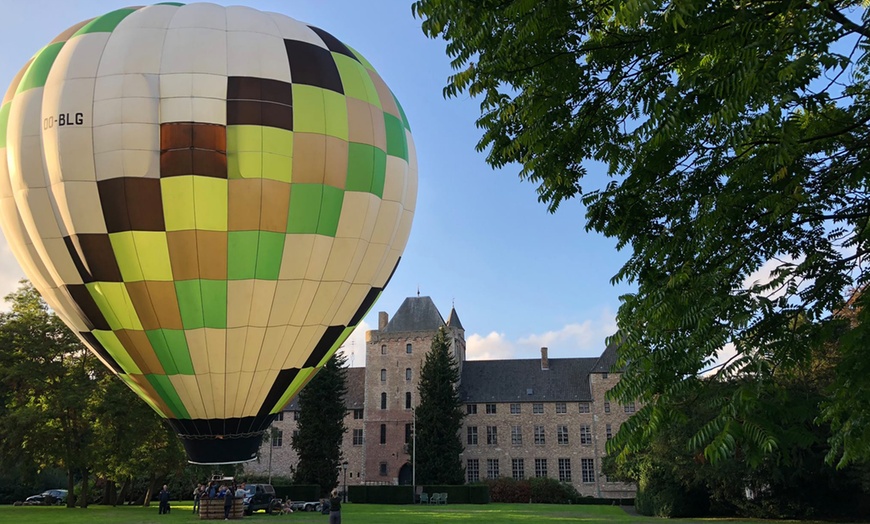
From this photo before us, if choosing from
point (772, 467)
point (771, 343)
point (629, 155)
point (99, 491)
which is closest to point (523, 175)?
point (629, 155)

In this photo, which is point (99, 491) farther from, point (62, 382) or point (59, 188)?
point (59, 188)

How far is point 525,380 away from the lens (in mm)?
61812

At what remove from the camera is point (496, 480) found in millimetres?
52531

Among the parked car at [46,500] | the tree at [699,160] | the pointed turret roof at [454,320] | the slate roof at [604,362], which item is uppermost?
the pointed turret roof at [454,320]

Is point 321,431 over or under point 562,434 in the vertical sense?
over

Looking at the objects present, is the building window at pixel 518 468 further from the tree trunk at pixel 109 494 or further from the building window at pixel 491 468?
the tree trunk at pixel 109 494

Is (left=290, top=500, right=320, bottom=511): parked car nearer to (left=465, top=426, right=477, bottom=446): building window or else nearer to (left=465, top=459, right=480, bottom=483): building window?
(left=465, top=459, right=480, bottom=483): building window

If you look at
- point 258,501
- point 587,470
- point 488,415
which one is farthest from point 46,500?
point 587,470

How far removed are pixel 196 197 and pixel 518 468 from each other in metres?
50.7

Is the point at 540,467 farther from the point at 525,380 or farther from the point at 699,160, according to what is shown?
the point at 699,160

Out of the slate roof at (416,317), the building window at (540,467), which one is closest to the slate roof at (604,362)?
the building window at (540,467)

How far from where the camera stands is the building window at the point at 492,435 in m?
58.6

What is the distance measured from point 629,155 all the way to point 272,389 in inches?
392

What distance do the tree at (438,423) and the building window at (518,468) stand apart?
8705 mm
